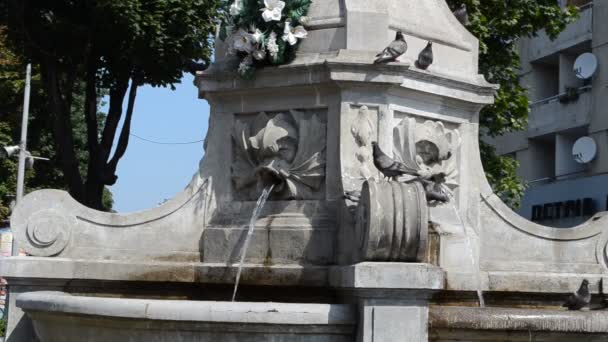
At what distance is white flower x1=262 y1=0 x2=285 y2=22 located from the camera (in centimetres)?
936

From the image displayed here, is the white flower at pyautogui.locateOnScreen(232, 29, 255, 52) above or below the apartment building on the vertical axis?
below

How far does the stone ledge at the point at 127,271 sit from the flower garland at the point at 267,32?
1.62 meters

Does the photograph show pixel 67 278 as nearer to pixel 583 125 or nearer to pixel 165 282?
pixel 165 282

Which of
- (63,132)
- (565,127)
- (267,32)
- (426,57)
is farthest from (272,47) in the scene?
(565,127)

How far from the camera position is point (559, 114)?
110 ft

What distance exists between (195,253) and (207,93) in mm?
1355

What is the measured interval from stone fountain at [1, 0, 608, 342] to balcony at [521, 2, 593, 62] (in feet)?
71.8

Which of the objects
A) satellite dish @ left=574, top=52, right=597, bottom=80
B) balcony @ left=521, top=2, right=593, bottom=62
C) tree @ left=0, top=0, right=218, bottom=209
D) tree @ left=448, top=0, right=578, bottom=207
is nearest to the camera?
tree @ left=448, top=0, right=578, bottom=207

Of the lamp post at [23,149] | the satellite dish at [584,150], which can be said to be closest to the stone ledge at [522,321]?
the lamp post at [23,149]

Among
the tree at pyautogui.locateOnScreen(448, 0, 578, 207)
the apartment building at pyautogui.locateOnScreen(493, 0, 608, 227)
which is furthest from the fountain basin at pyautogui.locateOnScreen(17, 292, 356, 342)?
the apartment building at pyautogui.locateOnScreen(493, 0, 608, 227)

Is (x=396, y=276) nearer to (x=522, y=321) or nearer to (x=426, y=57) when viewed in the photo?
(x=522, y=321)

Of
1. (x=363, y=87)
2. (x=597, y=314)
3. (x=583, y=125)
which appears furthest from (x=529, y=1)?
(x=597, y=314)

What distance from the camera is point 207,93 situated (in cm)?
975

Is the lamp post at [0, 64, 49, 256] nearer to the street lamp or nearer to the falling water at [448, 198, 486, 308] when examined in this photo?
the street lamp
